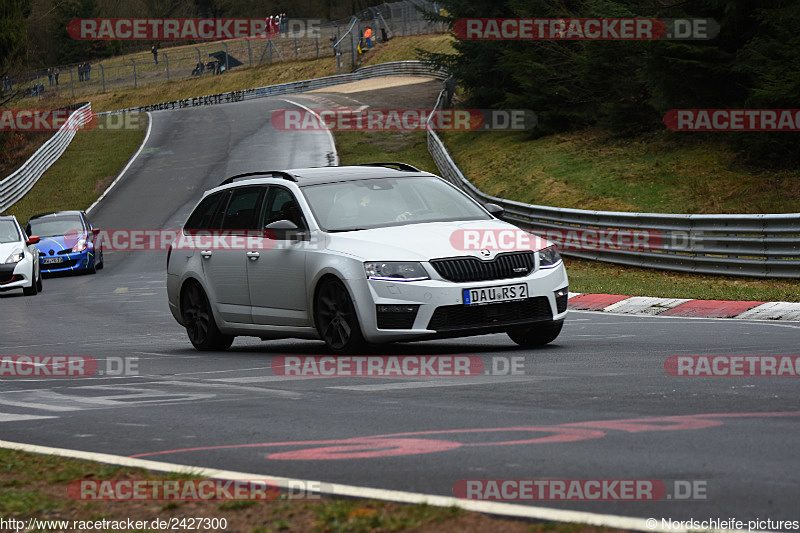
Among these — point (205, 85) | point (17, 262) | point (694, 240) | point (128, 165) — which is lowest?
point (17, 262)

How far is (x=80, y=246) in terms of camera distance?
28.6 meters

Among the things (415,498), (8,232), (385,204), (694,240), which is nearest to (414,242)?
(385,204)

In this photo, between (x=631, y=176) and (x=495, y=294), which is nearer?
(x=495, y=294)

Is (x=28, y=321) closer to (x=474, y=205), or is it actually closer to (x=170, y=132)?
(x=474, y=205)

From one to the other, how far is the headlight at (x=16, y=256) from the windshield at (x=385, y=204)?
13.0 m

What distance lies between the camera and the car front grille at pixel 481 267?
32.6 feet

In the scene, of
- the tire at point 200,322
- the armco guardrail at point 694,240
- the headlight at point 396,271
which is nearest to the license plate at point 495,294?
the headlight at point 396,271

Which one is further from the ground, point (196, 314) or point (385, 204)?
point (385, 204)

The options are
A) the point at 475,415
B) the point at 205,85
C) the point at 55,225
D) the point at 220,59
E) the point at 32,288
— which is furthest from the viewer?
the point at 220,59

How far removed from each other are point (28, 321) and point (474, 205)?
8.66 metres

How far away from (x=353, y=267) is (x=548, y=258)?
70.0 inches

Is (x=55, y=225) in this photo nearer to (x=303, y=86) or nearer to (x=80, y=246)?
(x=80, y=246)

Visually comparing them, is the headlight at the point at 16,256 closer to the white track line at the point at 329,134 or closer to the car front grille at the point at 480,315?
the white track line at the point at 329,134

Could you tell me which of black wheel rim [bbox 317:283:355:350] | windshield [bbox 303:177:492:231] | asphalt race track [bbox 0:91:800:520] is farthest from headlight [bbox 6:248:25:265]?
black wheel rim [bbox 317:283:355:350]
